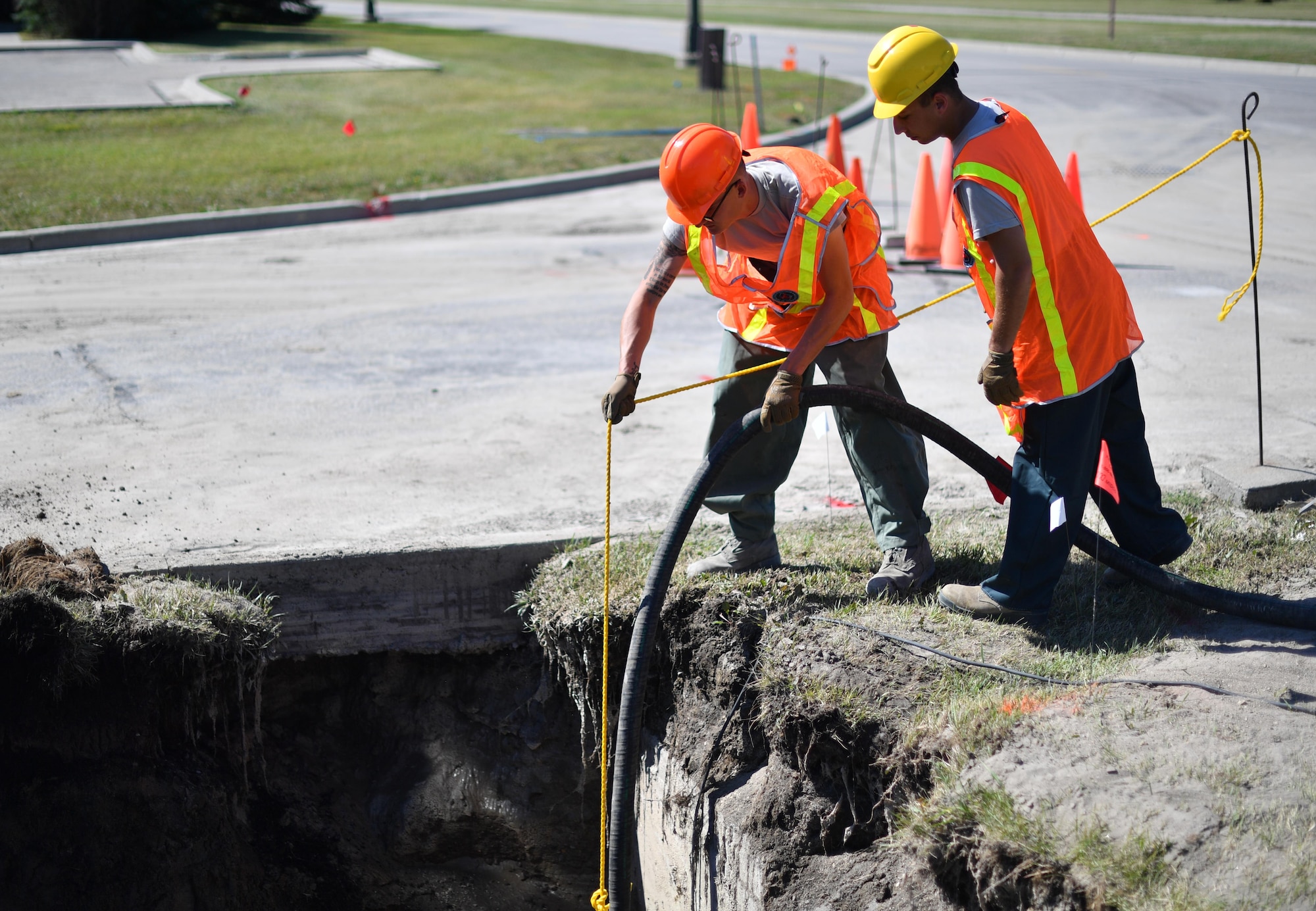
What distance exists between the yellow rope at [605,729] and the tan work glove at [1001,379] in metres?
1.20

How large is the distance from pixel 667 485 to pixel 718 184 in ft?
7.16

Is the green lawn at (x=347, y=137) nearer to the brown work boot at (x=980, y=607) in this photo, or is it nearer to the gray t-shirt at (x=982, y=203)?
the brown work boot at (x=980, y=607)

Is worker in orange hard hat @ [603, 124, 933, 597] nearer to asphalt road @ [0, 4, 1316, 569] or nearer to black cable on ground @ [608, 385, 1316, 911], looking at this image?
black cable on ground @ [608, 385, 1316, 911]

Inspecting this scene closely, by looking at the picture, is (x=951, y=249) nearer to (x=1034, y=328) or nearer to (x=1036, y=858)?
(x=1034, y=328)

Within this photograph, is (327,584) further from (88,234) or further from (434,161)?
(434,161)

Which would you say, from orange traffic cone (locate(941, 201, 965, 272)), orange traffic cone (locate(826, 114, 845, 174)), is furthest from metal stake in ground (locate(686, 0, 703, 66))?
orange traffic cone (locate(941, 201, 965, 272))

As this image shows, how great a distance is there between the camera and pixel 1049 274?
3.39 metres

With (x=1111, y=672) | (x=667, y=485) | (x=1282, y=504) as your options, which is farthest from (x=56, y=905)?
(x=1282, y=504)

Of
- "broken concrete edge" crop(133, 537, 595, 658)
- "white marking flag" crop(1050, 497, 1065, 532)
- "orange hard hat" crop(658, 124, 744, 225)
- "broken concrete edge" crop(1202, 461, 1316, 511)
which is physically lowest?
"broken concrete edge" crop(133, 537, 595, 658)

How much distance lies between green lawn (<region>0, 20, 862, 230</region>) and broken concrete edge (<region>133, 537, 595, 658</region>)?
22.0ft

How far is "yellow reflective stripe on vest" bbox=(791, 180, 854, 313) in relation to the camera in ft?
11.5

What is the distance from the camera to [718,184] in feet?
11.2

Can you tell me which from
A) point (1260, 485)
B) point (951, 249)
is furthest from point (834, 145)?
point (1260, 485)

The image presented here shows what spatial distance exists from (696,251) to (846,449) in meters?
0.89
